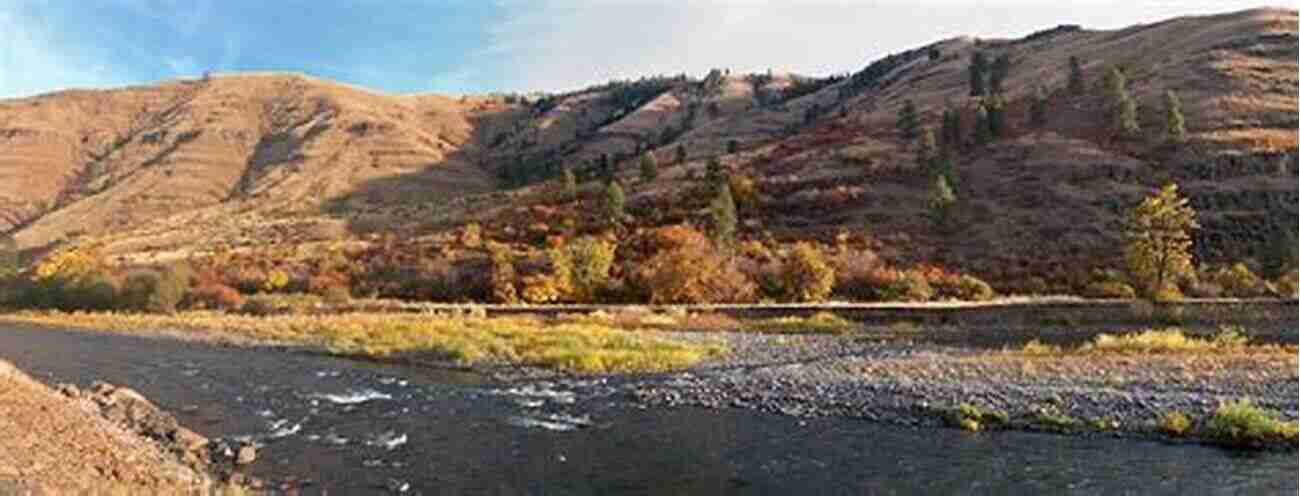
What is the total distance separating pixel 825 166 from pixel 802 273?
154ft

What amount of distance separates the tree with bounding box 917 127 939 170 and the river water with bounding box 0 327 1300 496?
7983 centimetres

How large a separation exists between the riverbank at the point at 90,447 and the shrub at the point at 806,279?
5376 cm

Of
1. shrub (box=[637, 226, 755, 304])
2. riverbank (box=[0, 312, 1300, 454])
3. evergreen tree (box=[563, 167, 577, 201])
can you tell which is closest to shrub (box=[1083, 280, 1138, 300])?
riverbank (box=[0, 312, 1300, 454])

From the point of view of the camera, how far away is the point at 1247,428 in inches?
1128

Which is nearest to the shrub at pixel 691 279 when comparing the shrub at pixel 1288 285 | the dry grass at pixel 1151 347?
the dry grass at pixel 1151 347

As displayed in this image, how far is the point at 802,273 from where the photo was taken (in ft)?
269

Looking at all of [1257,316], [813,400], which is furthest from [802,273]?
[813,400]

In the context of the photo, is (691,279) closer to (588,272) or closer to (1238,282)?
(588,272)

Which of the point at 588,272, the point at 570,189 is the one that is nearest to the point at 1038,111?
the point at 570,189

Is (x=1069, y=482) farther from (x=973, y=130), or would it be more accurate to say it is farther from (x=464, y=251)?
(x=973, y=130)

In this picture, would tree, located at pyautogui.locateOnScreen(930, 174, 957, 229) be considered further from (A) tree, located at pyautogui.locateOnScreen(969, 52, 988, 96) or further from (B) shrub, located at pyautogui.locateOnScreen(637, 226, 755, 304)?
(A) tree, located at pyautogui.locateOnScreen(969, 52, 988, 96)

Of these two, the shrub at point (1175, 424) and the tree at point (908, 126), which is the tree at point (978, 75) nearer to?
the tree at point (908, 126)

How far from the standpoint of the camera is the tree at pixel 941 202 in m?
Answer: 98.6

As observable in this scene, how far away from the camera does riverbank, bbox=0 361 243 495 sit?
21.0 meters
